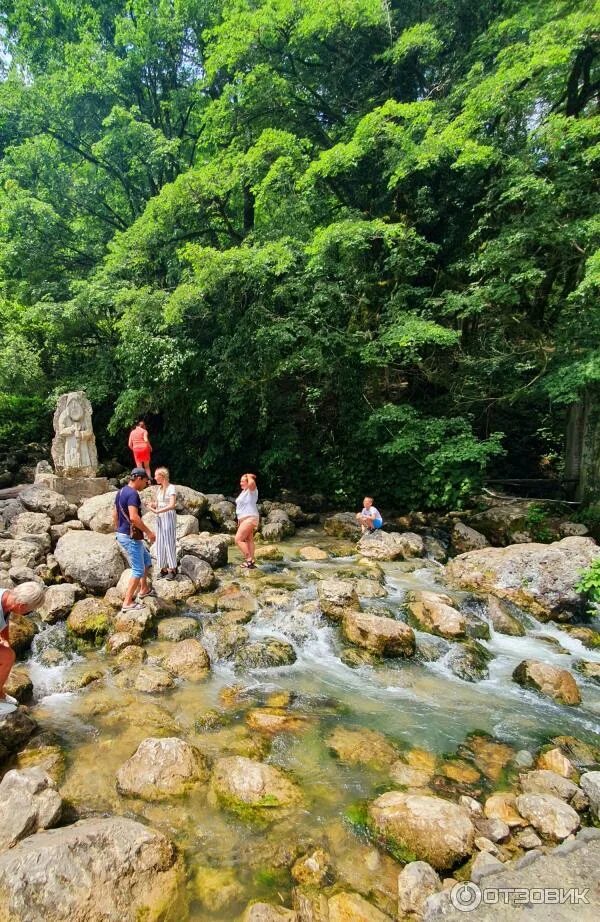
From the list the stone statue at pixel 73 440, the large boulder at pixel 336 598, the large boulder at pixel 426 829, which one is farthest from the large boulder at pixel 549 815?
the stone statue at pixel 73 440

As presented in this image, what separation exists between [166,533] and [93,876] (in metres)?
4.91

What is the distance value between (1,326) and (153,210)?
607 centimetres

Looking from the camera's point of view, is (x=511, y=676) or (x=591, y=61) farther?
(x=591, y=61)

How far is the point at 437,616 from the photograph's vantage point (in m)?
6.57

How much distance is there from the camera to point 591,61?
36.2 ft

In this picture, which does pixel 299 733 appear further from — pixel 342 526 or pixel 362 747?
pixel 342 526

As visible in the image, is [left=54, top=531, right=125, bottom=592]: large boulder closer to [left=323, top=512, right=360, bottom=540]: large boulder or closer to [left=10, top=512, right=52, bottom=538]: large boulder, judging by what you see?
[left=10, top=512, right=52, bottom=538]: large boulder

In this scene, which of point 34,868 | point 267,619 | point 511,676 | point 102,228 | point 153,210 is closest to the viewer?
point 34,868

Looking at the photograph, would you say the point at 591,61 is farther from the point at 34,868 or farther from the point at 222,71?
the point at 34,868

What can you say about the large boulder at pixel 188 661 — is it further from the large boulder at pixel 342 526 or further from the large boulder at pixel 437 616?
the large boulder at pixel 342 526

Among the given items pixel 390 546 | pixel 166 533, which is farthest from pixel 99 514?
pixel 390 546

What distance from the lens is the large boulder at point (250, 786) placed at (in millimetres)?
3639

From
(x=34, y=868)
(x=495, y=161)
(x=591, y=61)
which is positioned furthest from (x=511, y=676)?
(x=591, y=61)

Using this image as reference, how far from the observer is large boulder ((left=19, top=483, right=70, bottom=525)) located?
9.62m
